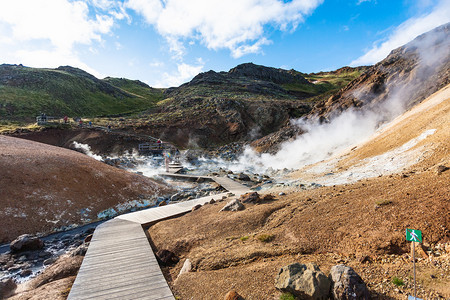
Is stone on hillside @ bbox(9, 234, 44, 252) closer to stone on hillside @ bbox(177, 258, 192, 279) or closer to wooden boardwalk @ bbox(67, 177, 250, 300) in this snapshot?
wooden boardwalk @ bbox(67, 177, 250, 300)

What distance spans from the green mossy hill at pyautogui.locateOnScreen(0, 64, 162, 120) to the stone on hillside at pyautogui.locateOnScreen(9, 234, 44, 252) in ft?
153

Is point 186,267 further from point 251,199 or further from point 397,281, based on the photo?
point 397,281

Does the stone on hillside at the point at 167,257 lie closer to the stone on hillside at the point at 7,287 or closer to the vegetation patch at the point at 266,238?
the vegetation patch at the point at 266,238

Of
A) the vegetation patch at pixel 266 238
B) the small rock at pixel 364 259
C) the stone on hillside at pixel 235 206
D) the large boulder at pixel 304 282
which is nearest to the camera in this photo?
the large boulder at pixel 304 282

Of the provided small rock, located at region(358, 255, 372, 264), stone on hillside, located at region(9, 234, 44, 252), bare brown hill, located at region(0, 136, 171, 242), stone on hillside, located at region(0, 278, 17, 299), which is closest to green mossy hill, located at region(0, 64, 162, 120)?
bare brown hill, located at region(0, 136, 171, 242)

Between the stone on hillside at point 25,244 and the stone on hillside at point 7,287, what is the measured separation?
240 cm

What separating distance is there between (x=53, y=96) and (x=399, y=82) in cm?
7557

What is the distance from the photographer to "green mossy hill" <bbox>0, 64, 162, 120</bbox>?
5025cm

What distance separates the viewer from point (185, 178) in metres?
25.8

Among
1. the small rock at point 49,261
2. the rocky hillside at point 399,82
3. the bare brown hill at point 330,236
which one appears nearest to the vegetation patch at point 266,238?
the bare brown hill at point 330,236

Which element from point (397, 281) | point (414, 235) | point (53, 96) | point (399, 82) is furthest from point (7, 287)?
point (53, 96)

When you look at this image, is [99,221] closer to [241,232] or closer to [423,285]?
[241,232]

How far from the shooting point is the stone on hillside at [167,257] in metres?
8.61

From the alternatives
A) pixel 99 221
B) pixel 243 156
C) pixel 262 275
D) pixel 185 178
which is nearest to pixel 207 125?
pixel 243 156
